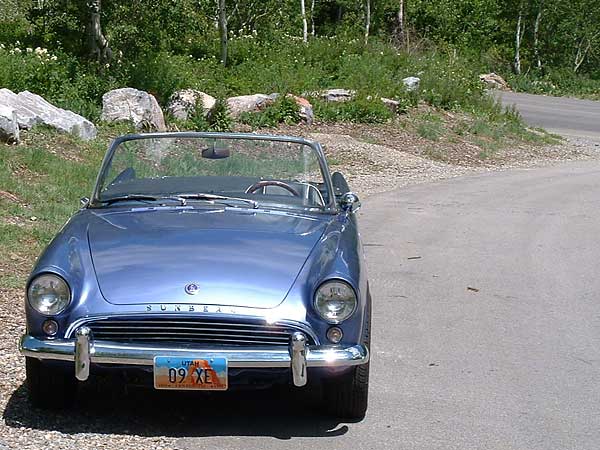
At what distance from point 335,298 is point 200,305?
671mm

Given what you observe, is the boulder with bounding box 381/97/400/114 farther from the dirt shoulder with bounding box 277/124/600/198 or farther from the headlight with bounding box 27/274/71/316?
the headlight with bounding box 27/274/71/316

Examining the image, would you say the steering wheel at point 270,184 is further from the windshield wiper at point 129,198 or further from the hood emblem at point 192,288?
the hood emblem at point 192,288

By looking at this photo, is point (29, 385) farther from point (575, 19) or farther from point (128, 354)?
point (575, 19)

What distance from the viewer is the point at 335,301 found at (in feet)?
16.5

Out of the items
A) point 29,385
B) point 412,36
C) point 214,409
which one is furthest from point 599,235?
point 412,36

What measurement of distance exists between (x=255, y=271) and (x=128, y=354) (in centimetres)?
76

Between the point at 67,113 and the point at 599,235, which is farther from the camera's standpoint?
the point at 67,113

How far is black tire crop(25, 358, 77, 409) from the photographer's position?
5090 millimetres

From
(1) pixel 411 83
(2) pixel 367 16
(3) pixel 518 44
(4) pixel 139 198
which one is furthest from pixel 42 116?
(3) pixel 518 44

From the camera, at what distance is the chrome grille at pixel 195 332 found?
4812 millimetres

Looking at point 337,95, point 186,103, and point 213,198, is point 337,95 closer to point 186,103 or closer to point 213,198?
point 186,103

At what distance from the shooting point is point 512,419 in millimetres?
5520

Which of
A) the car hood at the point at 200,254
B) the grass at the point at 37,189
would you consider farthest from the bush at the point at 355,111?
the car hood at the point at 200,254

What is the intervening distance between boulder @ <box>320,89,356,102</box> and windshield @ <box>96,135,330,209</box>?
618 inches
